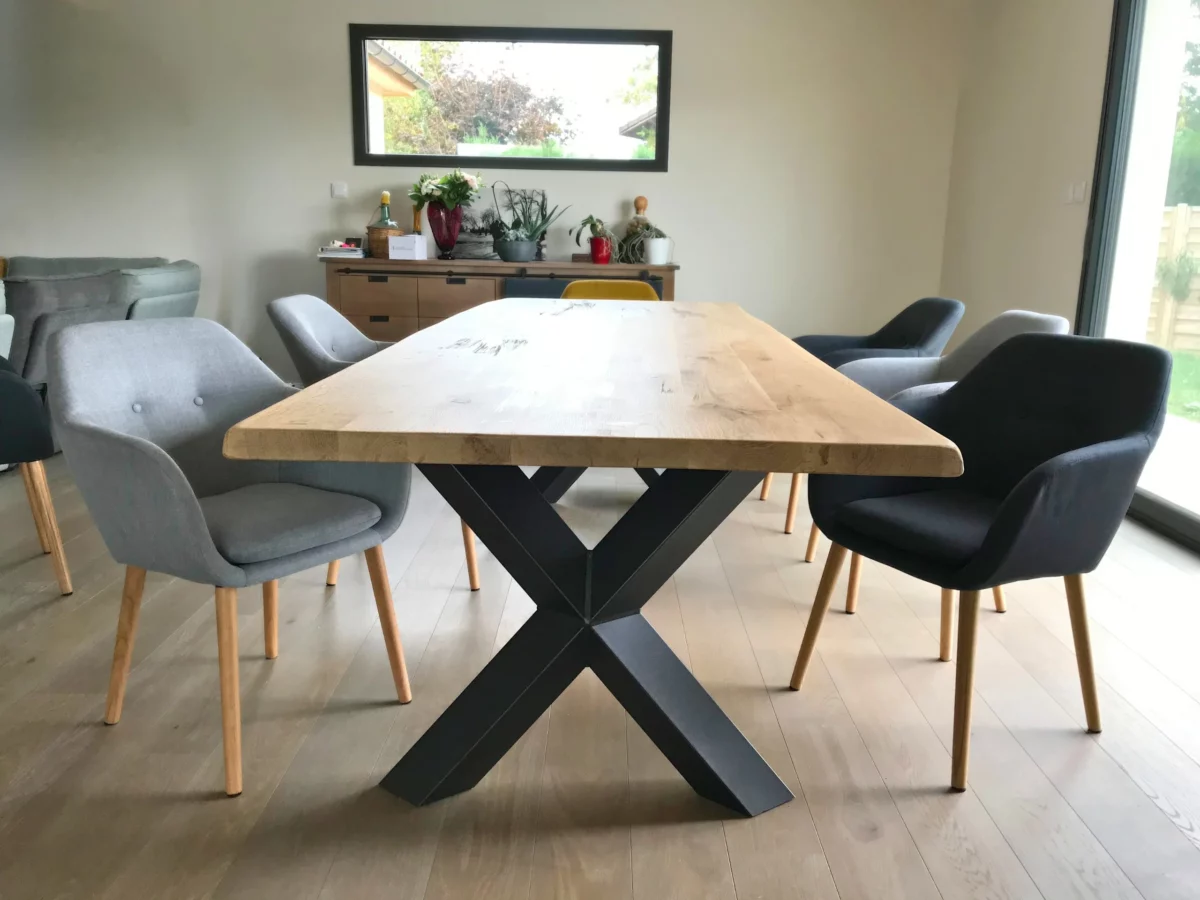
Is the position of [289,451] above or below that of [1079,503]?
above

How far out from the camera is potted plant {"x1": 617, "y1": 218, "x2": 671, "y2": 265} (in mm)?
5074

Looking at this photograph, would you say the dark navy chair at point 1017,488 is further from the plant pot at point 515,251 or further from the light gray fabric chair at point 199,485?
the plant pot at point 515,251

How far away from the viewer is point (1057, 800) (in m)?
1.62

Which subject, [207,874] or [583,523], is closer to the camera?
[207,874]

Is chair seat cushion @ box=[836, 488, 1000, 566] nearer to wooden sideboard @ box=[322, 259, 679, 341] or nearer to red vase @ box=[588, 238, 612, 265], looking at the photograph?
wooden sideboard @ box=[322, 259, 679, 341]

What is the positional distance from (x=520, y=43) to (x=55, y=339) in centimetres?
405

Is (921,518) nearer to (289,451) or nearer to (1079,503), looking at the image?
(1079,503)

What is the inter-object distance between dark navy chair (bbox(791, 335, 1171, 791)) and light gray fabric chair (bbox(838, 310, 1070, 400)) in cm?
65

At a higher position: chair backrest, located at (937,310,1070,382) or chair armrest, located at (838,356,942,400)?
chair backrest, located at (937,310,1070,382)

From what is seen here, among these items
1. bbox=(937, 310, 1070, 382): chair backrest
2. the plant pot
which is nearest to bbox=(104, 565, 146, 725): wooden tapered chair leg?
bbox=(937, 310, 1070, 382): chair backrest

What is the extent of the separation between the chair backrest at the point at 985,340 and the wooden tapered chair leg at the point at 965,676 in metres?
1.23

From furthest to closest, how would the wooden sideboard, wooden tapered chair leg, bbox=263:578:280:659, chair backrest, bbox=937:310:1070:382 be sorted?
the wooden sideboard, chair backrest, bbox=937:310:1070:382, wooden tapered chair leg, bbox=263:578:280:659

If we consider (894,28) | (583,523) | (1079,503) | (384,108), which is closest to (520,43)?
(384,108)

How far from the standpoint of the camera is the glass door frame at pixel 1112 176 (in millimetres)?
3447
